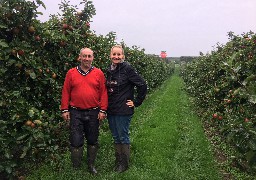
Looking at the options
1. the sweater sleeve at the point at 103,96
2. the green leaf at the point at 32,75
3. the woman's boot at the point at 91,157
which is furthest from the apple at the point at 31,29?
the woman's boot at the point at 91,157

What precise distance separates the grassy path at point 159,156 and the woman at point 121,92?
1.86 ft

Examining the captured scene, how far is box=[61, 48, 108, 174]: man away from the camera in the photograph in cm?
514

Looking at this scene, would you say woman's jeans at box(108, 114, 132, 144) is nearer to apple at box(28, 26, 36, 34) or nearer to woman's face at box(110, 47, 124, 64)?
woman's face at box(110, 47, 124, 64)

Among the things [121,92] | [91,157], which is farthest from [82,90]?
[91,157]

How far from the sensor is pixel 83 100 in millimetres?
5137

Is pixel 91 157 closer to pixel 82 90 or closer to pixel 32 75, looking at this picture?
pixel 82 90

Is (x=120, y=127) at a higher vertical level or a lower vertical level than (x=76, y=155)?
higher

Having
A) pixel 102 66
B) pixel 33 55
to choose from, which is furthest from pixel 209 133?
pixel 33 55

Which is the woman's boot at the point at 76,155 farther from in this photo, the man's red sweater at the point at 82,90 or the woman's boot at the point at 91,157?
the man's red sweater at the point at 82,90

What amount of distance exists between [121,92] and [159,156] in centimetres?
184

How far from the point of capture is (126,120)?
5418 mm

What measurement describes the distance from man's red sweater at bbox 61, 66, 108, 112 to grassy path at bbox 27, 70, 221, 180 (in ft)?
3.42

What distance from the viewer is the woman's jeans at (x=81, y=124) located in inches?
204

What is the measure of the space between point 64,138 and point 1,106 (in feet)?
6.50
